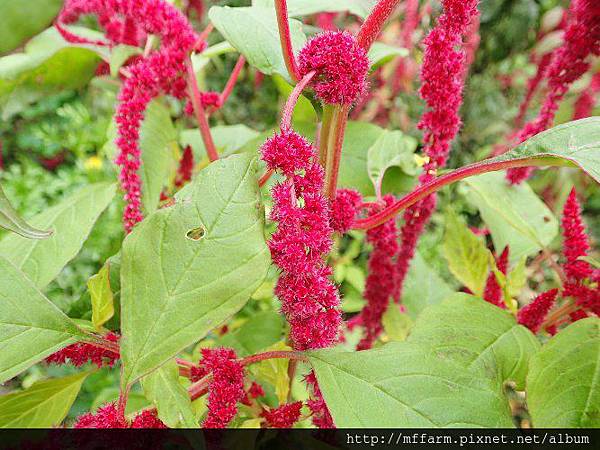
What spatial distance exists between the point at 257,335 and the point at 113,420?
34 centimetres

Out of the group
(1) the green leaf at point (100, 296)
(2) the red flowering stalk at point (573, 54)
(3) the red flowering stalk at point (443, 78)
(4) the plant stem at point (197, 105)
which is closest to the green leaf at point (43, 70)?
(4) the plant stem at point (197, 105)

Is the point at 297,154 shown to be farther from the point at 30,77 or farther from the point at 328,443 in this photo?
the point at 30,77

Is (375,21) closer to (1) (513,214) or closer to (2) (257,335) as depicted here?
(1) (513,214)

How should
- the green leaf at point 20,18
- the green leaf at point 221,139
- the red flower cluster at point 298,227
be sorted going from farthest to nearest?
1. the green leaf at point 221,139
2. the red flower cluster at point 298,227
3. the green leaf at point 20,18

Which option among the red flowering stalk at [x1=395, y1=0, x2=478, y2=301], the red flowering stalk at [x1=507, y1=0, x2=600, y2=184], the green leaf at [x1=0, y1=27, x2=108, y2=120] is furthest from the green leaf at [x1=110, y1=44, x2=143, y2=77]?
the red flowering stalk at [x1=507, y1=0, x2=600, y2=184]

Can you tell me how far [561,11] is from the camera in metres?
1.24

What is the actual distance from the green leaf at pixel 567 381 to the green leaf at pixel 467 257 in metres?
0.18

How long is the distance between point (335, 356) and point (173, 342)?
0.12m

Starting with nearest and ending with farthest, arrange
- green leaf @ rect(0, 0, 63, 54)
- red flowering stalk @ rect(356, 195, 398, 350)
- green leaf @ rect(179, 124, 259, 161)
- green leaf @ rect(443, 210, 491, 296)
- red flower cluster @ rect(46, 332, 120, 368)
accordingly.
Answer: green leaf @ rect(0, 0, 63, 54)
red flower cluster @ rect(46, 332, 120, 368)
red flowering stalk @ rect(356, 195, 398, 350)
green leaf @ rect(443, 210, 491, 296)
green leaf @ rect(179, 124, 259, 161)

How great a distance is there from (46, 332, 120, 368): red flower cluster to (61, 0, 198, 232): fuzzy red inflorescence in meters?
0.11

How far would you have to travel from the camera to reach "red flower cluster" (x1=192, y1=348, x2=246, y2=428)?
396 millimetres

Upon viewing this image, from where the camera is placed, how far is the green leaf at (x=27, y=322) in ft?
1.36

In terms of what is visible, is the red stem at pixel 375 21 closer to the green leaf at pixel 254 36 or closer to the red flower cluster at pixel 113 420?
the green leaf at pixel 254 36

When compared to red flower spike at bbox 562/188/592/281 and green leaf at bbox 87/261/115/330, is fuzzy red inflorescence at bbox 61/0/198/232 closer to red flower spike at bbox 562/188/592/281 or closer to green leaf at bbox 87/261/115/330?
green leaf at bbox 87/261/115/330
